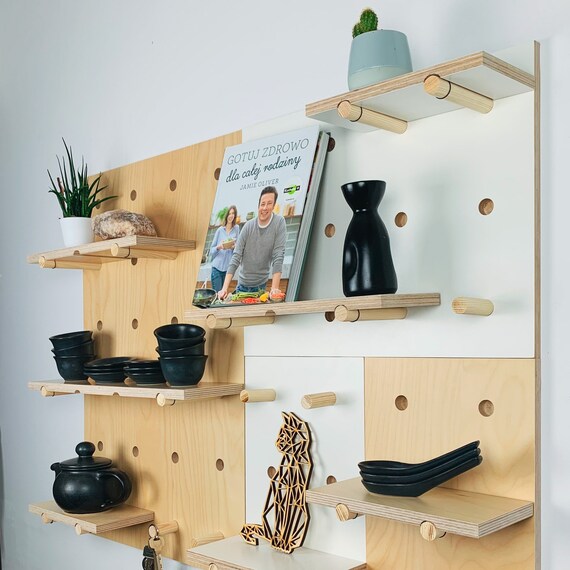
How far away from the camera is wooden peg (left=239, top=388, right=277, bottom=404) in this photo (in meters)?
1.38

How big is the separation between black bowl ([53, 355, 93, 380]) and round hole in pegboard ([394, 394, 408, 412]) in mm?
870

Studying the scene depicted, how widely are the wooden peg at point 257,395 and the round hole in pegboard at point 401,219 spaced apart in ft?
1.33

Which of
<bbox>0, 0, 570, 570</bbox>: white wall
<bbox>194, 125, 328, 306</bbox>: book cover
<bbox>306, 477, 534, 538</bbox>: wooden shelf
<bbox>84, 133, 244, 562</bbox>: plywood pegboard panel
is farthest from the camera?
<bbox>84, 133, 244, 562</bbox>: plywood pegboard panel

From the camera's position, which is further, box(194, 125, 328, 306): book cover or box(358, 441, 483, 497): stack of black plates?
box(194, 125, 328, 306): book cover

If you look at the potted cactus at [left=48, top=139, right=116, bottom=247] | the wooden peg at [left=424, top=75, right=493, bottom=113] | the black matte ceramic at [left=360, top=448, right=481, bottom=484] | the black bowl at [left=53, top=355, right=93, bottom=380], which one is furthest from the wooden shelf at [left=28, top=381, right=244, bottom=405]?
the wooden peg at [left=424, top=75, right=493, bottom=113]

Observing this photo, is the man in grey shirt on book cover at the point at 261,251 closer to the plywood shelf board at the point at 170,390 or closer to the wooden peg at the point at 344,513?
the plywood shelf board at the point at 170,390

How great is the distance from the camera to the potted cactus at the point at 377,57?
3.76 ft

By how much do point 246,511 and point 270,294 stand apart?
46cm

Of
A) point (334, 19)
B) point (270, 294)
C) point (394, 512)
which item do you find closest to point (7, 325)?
point (270, 294)

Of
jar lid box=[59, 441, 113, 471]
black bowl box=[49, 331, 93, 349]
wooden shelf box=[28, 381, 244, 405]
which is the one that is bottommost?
jar lid box=[59, 441, 113, 471]

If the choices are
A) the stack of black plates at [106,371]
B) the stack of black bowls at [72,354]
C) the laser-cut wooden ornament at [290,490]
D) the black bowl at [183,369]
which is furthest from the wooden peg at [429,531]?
the stack of black bowls at [72,354]

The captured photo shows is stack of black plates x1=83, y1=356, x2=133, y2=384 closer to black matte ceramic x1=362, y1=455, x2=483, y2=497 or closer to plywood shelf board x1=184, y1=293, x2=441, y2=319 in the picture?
plywood shelf board x1=184, y1=293, x2=441, y2=319

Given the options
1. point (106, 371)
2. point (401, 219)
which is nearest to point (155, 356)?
point (106, 371)

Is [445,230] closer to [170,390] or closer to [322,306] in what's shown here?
[322,306]
